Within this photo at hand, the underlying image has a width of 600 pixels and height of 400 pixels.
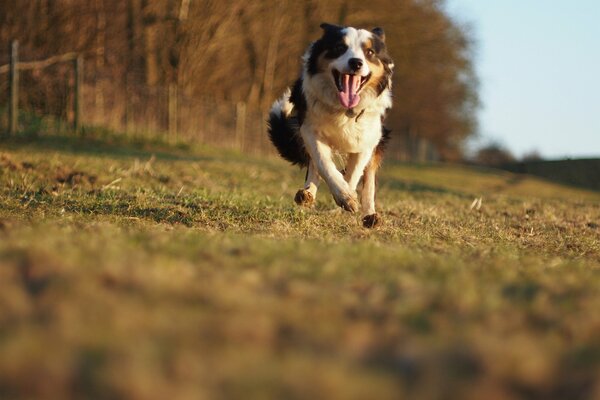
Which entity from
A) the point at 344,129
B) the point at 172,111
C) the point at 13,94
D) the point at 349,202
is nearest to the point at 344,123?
the point at 344,129

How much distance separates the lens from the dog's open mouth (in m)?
6.35

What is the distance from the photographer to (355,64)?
20.3 ft

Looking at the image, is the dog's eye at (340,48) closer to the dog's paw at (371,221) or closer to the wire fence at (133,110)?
the dog's paw at (371,221)

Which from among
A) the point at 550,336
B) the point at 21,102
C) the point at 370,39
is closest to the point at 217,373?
the point at 550,336

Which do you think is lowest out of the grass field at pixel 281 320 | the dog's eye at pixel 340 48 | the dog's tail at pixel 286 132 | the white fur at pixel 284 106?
the grass field at pixel 281 320

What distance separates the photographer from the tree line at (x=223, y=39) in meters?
19.6

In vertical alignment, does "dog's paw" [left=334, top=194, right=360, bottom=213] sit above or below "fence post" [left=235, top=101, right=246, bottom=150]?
below

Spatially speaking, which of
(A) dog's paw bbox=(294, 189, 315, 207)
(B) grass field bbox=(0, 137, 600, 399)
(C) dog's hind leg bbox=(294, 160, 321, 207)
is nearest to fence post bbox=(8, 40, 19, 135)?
(C) dog's hind leg bbox=(294, 160, 321, 207)

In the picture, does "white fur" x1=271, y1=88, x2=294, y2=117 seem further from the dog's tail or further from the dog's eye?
the dog's eye

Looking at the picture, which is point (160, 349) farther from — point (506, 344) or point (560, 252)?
point (560, 252)

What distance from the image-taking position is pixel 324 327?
7.86 feet

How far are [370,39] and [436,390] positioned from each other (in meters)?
4.80

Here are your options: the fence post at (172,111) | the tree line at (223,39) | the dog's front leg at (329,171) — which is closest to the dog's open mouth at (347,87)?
the dog's front leg at (329,171)

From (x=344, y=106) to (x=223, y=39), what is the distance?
20.0 meters
